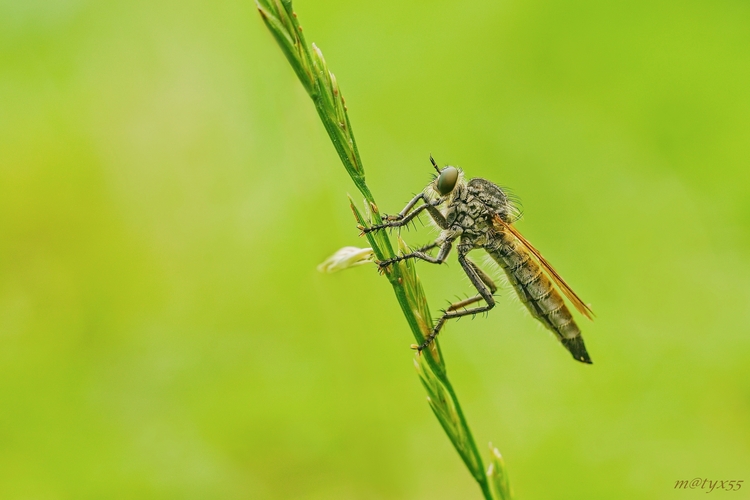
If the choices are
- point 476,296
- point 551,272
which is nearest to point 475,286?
point 476,296

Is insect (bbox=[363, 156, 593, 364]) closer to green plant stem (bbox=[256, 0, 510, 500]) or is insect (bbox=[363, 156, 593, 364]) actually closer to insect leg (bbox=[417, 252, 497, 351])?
insect leg (bbox=[417, 252, 497, 351])

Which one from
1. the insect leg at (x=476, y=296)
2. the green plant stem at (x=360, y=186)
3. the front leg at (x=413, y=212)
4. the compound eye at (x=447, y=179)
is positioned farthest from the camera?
the insect leg at (x=476, y=296)

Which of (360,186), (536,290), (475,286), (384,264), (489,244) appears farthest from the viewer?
(489,244)

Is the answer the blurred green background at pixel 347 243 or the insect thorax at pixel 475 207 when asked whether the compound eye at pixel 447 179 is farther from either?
the blurred green background at pixel 347 243

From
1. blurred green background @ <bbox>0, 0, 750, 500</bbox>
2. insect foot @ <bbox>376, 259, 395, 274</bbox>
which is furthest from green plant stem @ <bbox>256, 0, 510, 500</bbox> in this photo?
blurred green background @ <bbox>0, 0, 750, 500</bbox>

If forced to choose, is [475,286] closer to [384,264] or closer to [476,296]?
[476,296]

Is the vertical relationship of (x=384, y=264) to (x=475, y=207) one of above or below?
below

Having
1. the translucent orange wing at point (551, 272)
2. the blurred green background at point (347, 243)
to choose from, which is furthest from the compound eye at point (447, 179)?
the blurred green background at point (347, 243)
